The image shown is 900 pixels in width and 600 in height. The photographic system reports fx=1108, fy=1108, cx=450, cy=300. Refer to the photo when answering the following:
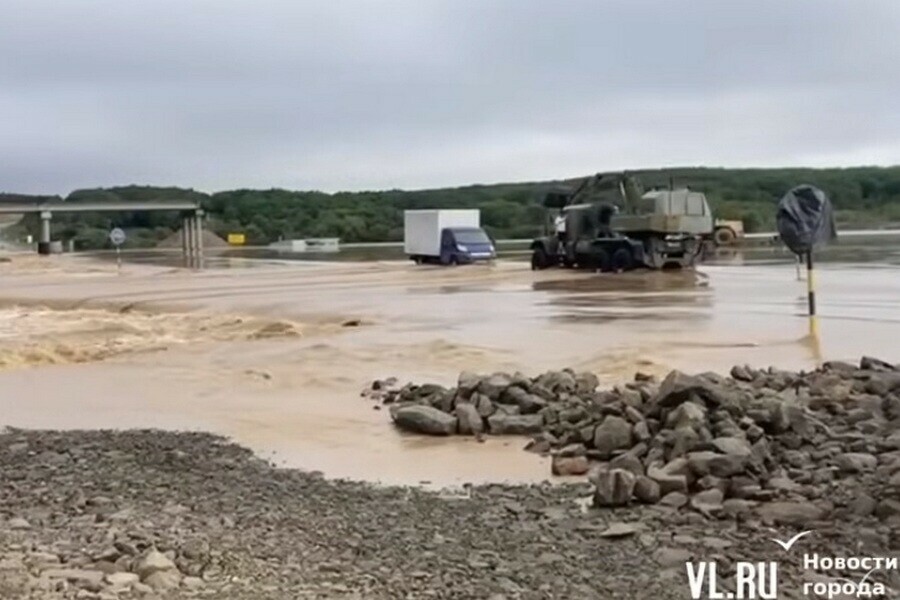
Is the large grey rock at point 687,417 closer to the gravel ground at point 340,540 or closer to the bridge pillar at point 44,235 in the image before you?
the gravel ground at point 340,540

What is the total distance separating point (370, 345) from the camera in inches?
784

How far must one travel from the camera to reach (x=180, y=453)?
10477 millimetres

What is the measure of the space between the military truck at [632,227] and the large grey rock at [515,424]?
28.2 metres

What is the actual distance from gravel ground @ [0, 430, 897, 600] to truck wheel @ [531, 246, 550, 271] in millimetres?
34769

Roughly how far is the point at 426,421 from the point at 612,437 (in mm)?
2453

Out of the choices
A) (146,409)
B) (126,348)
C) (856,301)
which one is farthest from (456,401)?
(856,301)

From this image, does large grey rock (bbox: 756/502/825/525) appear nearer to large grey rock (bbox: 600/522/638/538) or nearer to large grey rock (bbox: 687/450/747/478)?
large grey rock (bbox: 687/450/747/478)

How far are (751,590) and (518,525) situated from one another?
2.01m

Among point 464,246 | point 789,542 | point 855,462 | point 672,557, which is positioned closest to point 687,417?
point 855,462

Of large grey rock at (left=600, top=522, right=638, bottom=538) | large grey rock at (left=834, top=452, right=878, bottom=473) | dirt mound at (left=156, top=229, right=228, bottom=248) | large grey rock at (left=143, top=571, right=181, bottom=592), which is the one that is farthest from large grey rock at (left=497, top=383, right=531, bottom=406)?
dirt mound at (left=156, top=229, right=228, bottom=248)

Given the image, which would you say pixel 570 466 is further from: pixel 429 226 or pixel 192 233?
pixel 192 233

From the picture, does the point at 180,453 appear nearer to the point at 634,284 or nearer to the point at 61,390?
the point at 61,390

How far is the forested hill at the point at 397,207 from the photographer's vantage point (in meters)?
88.4

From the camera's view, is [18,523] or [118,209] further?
[118,209]
